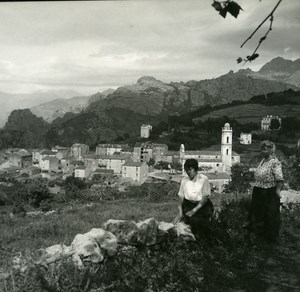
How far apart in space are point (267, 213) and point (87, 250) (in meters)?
4.15

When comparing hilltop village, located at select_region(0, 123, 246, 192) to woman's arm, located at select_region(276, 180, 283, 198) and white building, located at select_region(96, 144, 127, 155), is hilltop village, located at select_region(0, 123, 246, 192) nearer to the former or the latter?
white building, located at select_region(96, 144, 127, 155)

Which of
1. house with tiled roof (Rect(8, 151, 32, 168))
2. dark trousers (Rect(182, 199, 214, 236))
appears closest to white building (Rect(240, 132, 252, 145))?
house with tiled roof (Rect(8, 151, 32, 168))

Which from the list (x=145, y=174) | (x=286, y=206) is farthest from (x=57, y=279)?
(x=145, y=174)

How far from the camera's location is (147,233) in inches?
232

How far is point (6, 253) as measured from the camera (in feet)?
16.7

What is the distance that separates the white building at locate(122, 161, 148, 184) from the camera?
83.7 meters

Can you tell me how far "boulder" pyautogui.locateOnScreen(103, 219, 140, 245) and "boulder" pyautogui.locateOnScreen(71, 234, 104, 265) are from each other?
74 centimetres

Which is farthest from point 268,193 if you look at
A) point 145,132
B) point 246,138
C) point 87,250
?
point 145,132

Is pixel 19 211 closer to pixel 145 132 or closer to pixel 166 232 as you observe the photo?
pixel 166 232

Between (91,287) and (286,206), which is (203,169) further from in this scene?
(91,287)

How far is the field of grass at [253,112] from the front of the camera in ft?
369

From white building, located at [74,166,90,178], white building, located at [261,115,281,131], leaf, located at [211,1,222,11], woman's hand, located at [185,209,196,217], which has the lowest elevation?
white building, located at [74,166,90,178]

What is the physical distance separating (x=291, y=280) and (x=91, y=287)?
327 cm

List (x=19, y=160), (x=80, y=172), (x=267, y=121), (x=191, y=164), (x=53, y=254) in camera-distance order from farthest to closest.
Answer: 1. (x=19, y=160)
2. (x=267, y=121)
3. (x=80, y=172)
4. (x=191, y=164)
5. (x=53, y=254)
